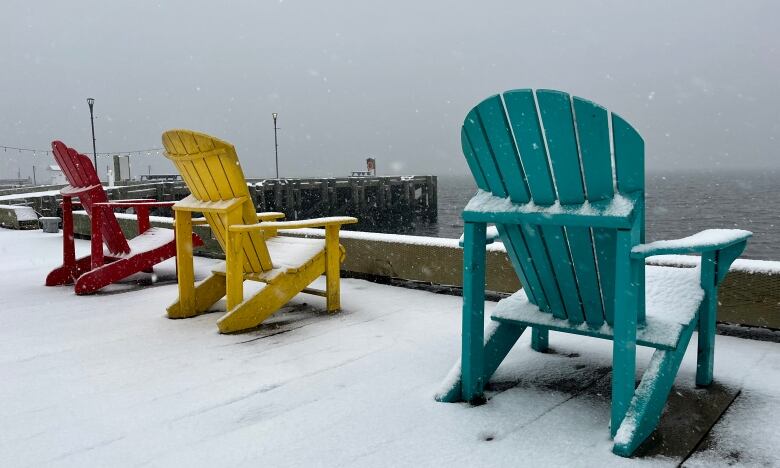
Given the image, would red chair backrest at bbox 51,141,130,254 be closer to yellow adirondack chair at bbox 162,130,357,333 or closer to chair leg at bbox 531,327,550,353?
yellow adirondack chair at bbox 162,130,357,333

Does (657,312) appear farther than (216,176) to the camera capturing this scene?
No

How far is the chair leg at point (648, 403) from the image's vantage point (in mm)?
1773

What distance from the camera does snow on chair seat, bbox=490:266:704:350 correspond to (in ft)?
6.40

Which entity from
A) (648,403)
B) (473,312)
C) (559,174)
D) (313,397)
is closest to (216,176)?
(313,397)

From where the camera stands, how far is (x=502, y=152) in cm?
199

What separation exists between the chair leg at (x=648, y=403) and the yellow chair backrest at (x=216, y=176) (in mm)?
2236

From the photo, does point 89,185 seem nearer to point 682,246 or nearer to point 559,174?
point 559,174

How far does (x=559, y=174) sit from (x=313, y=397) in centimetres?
126

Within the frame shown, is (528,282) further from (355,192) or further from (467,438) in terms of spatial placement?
(355,192)

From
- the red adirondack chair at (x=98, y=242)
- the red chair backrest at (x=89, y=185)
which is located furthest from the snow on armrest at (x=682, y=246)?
the red chair backrest at (x=89, y=185)

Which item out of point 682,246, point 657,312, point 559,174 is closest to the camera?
point 682,246

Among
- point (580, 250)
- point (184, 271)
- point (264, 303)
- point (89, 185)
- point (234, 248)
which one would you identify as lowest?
point (264, 303)

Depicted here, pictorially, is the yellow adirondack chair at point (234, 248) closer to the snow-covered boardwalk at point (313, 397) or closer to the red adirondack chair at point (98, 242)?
the snow-covered boardwalk at point (313, 397)

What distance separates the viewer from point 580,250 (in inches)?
78.7
